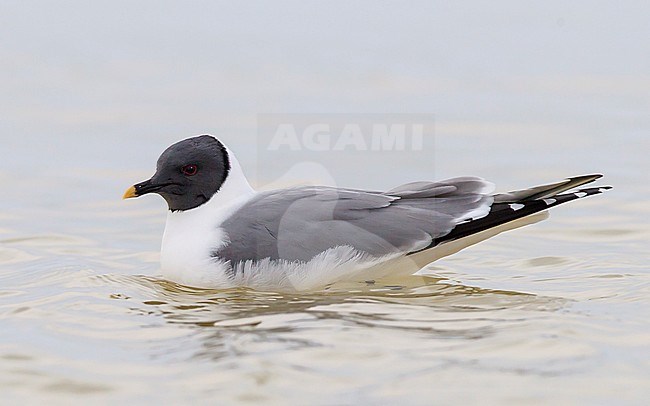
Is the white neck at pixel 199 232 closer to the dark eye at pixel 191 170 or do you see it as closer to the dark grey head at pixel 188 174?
the dark grey head at pixel 188 174

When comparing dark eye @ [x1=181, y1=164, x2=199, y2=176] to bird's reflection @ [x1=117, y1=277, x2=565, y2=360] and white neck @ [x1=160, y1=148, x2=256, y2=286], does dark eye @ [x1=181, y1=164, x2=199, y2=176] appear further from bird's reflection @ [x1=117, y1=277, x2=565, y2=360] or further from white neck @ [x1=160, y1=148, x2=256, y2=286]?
bird's reflection @ [x1=117, y1=277, x2=565, y2=360]

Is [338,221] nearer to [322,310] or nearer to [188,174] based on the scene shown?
[322,310]

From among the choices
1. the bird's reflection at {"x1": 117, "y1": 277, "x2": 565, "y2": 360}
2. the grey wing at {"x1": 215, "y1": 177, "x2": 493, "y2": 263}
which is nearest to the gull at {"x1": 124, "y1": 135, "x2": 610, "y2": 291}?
the grey wing at {"x1": 215, "y1": 177, "x2": 493, "y2": 263}

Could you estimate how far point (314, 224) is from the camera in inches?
296

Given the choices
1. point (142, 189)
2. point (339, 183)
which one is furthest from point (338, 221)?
point (339, 183)

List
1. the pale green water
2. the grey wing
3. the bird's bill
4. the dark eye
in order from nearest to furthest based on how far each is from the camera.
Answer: the pale green water → the grey wing → the bird's bill → the dark eye

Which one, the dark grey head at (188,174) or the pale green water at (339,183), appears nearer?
the pale green water at (339,183)

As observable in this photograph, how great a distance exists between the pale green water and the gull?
0.52 ft

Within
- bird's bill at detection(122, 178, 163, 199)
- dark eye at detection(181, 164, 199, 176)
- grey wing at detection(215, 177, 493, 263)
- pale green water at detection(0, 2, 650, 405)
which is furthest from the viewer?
Result: dark eye at detection(181, 164, 199, 176)

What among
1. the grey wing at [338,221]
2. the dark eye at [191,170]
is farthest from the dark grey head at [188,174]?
the grey wing at [338,221]

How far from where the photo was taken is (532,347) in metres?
6.11

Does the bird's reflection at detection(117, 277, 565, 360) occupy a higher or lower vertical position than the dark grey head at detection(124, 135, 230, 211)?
lower

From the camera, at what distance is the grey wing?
24.4ft

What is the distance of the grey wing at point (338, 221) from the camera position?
7438 mm
